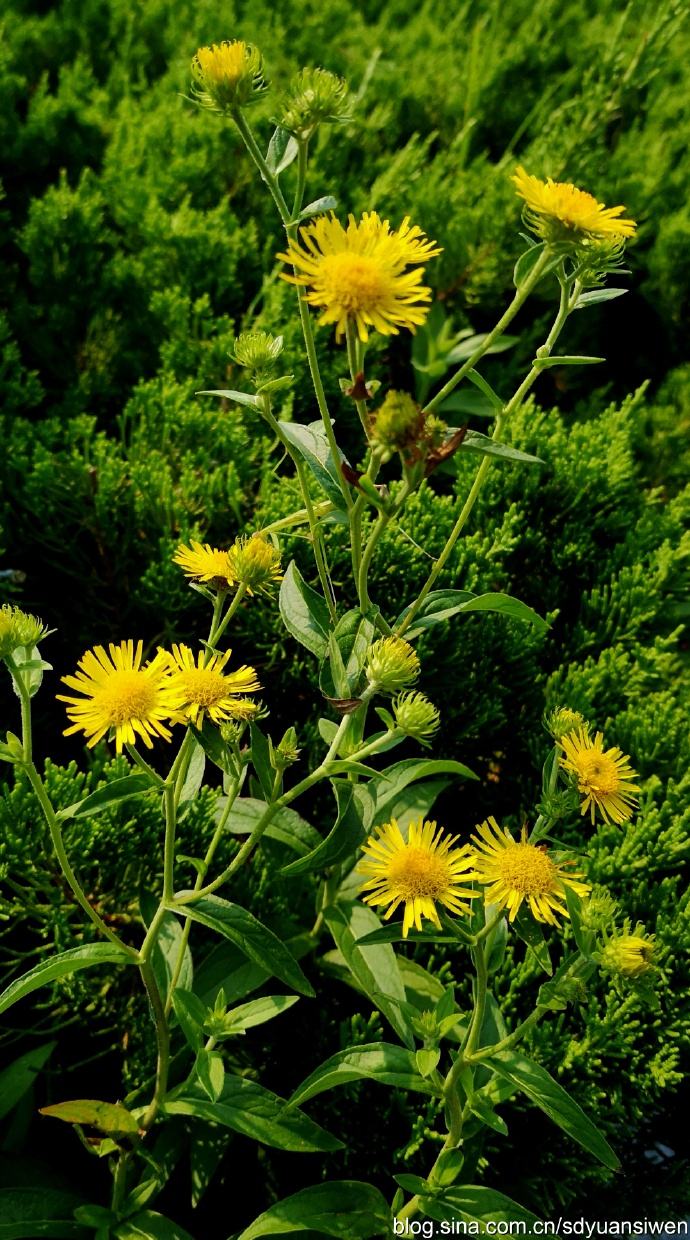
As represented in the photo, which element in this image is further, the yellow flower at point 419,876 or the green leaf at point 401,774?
the green leaf at point 401,774

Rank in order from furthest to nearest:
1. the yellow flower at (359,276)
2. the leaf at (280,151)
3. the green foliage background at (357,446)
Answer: the green foliage background at (357,446), the leaf at (280,151), the yellow flower at (359,276)

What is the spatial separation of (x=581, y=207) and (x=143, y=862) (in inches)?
46.0

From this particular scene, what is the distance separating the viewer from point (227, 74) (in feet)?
3.59

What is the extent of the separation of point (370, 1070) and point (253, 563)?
0.64 m

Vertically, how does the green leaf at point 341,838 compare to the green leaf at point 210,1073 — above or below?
above

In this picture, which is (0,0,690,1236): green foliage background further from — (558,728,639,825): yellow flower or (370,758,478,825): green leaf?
(558,728,639,825): yellow flower

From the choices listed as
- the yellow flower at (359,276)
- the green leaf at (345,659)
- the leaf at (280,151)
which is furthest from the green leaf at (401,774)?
the leaf at (280,151)

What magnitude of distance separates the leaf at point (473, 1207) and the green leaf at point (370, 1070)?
0.14 metres

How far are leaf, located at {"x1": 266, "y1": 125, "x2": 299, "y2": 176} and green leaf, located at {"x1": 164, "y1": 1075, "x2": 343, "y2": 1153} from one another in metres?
1.13

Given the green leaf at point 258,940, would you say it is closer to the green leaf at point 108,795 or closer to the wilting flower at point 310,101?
the green leaf at point 108,795

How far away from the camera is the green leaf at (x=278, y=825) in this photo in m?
1.52

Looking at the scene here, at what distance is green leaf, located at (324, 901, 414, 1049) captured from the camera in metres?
1.37

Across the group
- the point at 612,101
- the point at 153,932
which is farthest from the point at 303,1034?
the point at 612,101

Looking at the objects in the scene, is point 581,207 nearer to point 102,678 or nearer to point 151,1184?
point 102,678
